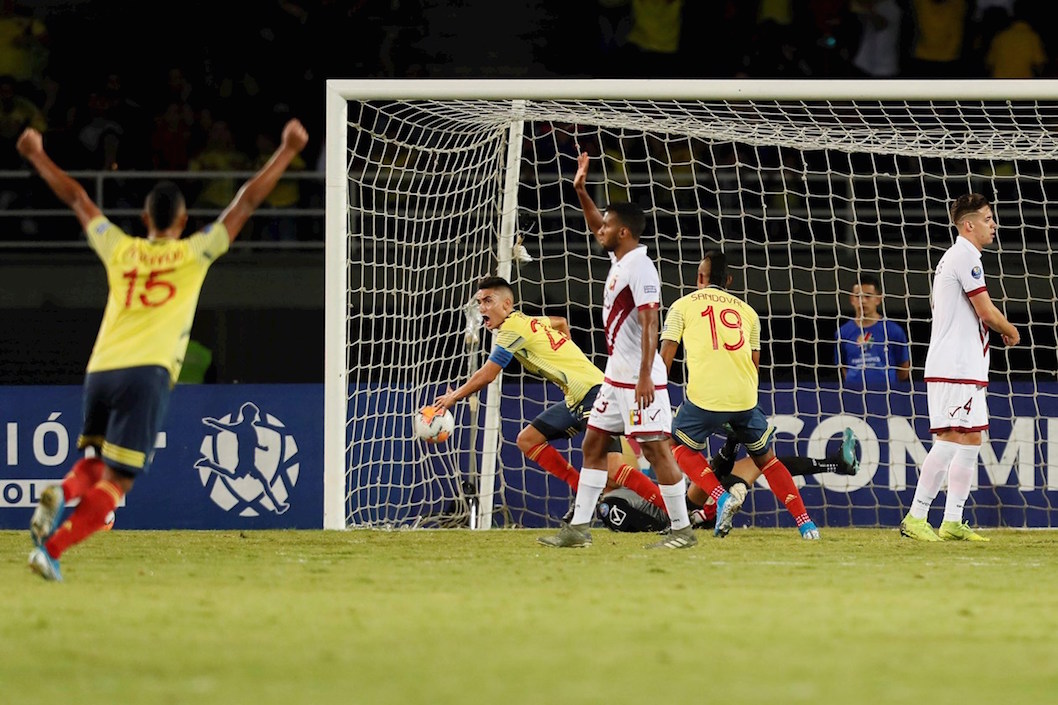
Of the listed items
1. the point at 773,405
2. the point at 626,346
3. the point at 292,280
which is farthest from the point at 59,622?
the point at 292,280

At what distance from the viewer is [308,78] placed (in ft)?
59.5

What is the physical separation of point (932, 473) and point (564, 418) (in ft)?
8.16

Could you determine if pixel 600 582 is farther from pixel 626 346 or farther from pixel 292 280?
pixel 292 280

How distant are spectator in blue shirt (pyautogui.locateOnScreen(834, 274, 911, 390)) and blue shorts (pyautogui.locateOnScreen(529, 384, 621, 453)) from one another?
88.2 inches

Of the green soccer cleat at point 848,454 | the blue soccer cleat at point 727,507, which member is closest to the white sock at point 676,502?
the blue soccer cleat at point 727,507

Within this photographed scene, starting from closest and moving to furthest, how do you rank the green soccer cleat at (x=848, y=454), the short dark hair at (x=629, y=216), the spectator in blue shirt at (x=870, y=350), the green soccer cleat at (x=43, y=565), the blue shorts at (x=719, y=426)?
the green soccer cleat at (x=43, y=565), the short dark hair at (x=629, y=216), the blue shorts at (x=719, y=426), the green soccer cleat at (x=848, y=454), the spectator in blue shirt at (x=870, y=350)

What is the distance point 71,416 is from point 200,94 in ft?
22.7

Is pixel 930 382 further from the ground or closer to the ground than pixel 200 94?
closer to the ground

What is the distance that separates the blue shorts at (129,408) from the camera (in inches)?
277

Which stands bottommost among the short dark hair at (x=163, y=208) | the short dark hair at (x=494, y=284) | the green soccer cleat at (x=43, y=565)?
the green soccer cleat at (x=43, y=565)

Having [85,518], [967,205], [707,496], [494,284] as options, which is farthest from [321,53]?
[85,518]

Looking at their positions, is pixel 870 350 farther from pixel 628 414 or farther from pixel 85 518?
pixel 85 518

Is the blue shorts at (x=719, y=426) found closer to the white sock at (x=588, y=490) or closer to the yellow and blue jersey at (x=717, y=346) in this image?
the yellow and blue jersey at (x=717, y=346)

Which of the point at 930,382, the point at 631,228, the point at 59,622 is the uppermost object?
the point at 631,228
